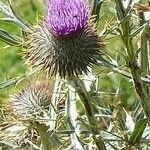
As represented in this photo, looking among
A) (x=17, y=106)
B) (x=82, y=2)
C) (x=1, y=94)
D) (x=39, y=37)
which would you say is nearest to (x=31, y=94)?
(x=17, y=106)

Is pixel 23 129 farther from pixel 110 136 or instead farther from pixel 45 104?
pixel 110 136

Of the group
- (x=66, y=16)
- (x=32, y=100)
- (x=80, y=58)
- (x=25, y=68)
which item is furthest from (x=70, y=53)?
(x=25, y=68)

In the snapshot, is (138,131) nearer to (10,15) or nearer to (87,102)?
(87,102)

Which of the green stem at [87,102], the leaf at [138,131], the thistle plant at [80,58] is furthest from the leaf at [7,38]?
the leaf at [138,131]

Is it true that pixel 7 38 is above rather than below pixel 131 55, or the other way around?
above

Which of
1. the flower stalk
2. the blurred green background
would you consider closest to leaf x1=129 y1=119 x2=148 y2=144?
the flower stalk

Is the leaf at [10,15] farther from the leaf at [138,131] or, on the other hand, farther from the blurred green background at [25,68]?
the blurred green background at [25,68]

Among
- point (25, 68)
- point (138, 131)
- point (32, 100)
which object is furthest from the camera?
point (25, 68)
